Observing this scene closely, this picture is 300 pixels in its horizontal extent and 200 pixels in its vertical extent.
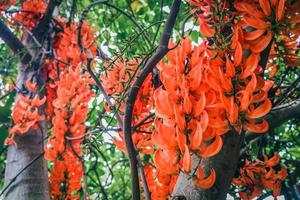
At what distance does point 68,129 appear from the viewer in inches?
68.9

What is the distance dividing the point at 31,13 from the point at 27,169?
1.40 meters

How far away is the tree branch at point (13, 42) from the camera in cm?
245

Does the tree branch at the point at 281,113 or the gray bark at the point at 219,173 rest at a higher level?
the tree branch at the point at 281,113

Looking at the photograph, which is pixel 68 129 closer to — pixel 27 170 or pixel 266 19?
pixel 27 170

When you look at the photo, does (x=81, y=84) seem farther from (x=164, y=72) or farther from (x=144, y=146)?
(x=164, y=72)

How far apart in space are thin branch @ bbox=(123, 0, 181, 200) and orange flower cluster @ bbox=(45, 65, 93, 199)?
746 mm

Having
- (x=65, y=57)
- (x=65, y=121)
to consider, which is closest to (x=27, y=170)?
(x=65, y=121)

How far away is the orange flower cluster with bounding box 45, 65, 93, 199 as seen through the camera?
1729 mm

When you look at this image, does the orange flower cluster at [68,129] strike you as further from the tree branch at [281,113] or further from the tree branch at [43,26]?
the tree branch at [43,26]

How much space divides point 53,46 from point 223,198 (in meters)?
2.22

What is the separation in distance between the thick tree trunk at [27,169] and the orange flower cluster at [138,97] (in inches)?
29.8

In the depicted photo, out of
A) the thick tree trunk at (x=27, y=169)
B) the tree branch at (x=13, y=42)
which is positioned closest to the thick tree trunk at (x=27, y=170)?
the thick tree trunk at (x=27, y=169)

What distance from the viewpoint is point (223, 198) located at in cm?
90

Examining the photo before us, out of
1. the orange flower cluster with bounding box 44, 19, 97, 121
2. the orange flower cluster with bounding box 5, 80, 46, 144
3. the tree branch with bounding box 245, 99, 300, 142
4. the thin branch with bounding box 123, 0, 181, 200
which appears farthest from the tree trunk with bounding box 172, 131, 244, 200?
the orange flower cluster with bounding box 44, 19, 97, 121
